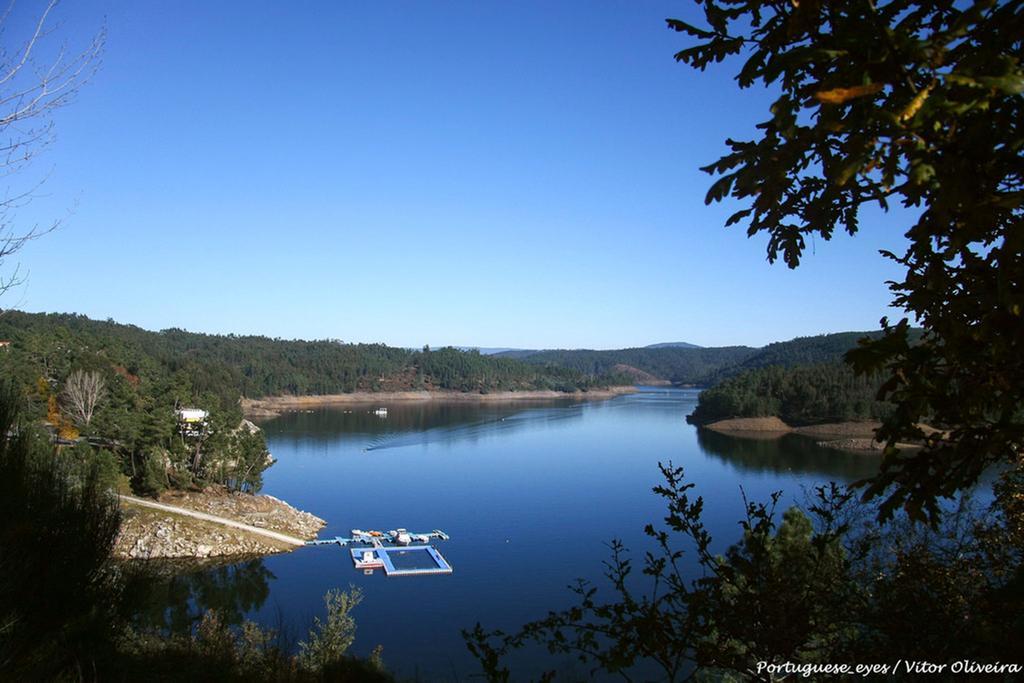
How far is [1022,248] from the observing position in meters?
1.32

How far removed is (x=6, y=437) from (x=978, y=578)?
6.47m

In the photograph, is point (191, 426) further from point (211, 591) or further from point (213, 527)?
point (211, 591)

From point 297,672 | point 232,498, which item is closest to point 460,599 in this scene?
point 297,672

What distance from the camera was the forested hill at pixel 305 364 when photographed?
221 feet

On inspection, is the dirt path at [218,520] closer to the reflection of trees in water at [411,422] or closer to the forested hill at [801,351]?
the reflection of trees in water at [411,422]

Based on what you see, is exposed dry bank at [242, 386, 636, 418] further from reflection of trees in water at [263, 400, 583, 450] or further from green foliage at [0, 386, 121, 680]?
green foliage at [0, 386, 121, 680]

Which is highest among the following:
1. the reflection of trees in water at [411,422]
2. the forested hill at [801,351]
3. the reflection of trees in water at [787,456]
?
the forested hill at [801,351]

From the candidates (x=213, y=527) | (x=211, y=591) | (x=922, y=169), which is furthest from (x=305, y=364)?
(x=922, y=169)

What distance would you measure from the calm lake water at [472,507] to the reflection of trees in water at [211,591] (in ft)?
0.22

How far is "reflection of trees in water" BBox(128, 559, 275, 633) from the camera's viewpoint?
15.1 meters

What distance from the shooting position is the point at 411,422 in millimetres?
64938

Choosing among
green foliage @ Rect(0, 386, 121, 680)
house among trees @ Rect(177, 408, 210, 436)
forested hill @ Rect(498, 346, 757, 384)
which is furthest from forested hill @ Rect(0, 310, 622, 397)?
forested hill @ Rect(498, 346, 757, 384)

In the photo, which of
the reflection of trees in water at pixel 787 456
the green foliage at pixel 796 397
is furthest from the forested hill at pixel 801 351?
the reflection of trees in water at pixel 787 456

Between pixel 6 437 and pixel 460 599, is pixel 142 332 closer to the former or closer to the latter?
pixel 460 599
